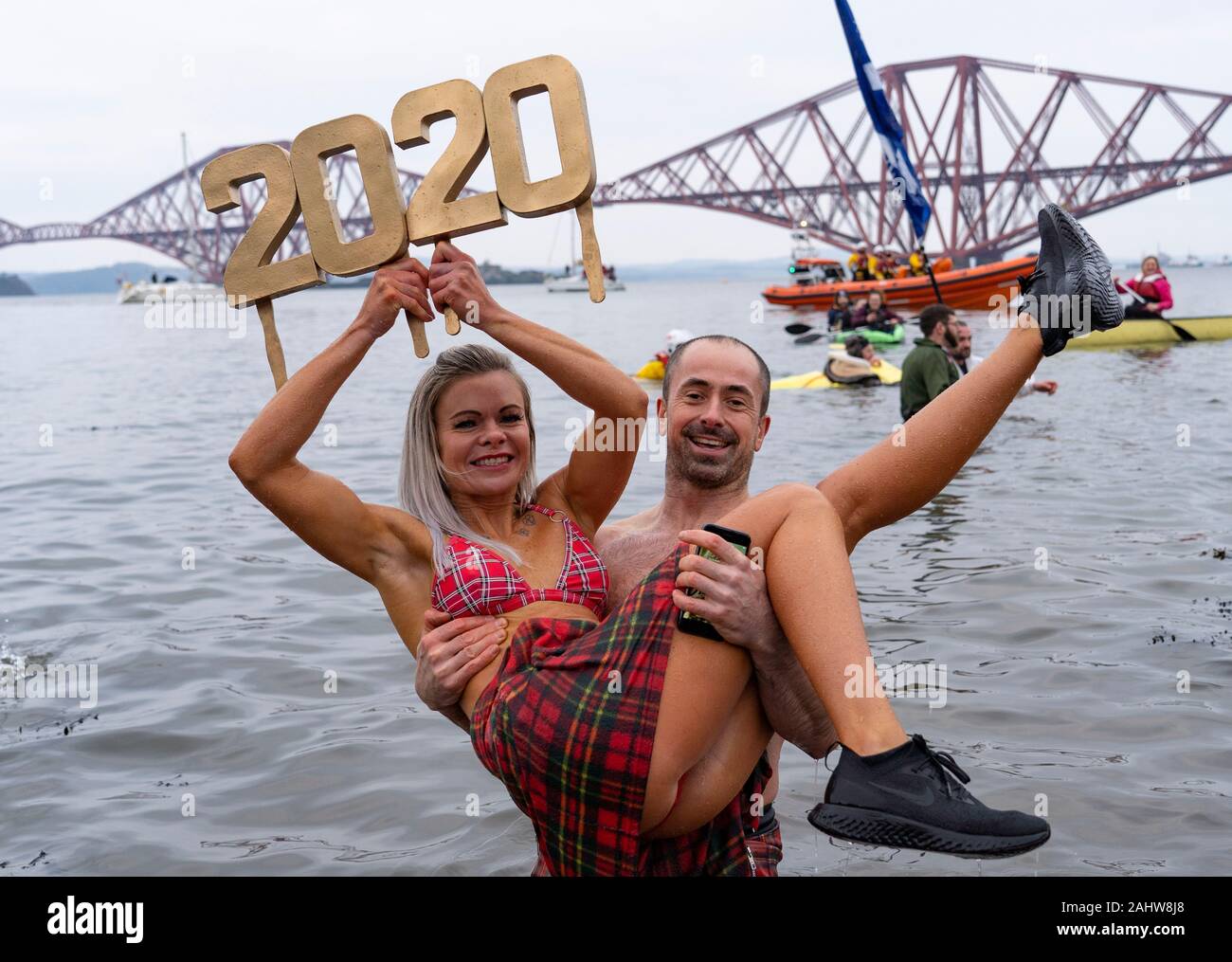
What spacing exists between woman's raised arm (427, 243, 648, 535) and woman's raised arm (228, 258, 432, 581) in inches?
3.2

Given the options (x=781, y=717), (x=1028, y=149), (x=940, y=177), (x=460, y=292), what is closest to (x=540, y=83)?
(x=460, y=292)

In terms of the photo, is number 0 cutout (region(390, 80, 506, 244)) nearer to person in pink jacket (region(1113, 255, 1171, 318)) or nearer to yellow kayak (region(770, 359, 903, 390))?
yellow kayak (region(770, 359, 903, 390))

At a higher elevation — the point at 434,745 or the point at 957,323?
the point at 957,323

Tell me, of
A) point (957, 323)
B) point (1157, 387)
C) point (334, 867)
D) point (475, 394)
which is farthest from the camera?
point (1157, 387)

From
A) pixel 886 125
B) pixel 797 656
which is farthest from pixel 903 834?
pixel 886 125

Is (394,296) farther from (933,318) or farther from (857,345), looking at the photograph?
(857,345)

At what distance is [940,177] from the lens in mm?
71688

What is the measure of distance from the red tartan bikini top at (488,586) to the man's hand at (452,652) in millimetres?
34

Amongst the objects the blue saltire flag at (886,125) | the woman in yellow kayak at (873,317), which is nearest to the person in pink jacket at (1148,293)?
the woman in yellow kayak at (873,317)

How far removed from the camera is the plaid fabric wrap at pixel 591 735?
2594 mm

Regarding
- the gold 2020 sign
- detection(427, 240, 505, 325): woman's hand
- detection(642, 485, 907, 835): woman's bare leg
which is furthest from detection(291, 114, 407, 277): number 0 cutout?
detection(642, 485, 907, 835): woman's bare leg

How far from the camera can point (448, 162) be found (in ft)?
10.00

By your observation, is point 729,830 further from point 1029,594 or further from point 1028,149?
point 1028,149
